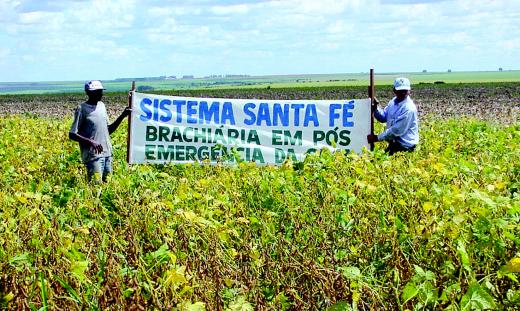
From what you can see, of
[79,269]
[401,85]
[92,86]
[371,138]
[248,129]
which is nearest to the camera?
[79,269]

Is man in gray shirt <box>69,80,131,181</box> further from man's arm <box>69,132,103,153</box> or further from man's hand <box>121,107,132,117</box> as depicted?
man's hand <box>121,107,132,117</box>

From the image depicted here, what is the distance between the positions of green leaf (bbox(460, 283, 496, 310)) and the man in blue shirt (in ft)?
20.8

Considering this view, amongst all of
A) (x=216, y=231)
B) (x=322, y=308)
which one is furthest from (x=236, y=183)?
(x=322, y=308)

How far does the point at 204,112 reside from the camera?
34.4 ft

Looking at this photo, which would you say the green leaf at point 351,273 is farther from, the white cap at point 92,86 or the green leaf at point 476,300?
the white cap at point 92,86

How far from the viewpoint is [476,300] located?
3.15 meters

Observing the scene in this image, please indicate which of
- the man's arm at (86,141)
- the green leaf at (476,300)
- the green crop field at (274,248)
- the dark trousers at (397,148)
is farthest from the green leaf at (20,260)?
the dark trousers at (397,148)

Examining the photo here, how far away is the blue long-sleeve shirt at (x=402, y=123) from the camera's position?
9492mm

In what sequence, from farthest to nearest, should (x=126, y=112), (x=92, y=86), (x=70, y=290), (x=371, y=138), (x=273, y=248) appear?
(x=371, y=138) → (x=126, y=112) → (x=92, y=86) → (x=273, y=248) → (x=70, y=290)

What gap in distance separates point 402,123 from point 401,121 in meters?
0.03

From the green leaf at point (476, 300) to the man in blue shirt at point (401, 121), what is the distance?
635 cm

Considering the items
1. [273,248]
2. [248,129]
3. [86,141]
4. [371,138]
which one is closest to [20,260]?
[273,248]

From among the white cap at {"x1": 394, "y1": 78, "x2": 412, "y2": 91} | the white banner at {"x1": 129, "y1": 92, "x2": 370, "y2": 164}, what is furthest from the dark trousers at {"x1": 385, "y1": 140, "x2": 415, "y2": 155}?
the white cap at {"x1": 394, "y1": 78, "x2": 412, "y2": 91}

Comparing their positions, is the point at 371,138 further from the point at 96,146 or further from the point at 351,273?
the point at 351,273
